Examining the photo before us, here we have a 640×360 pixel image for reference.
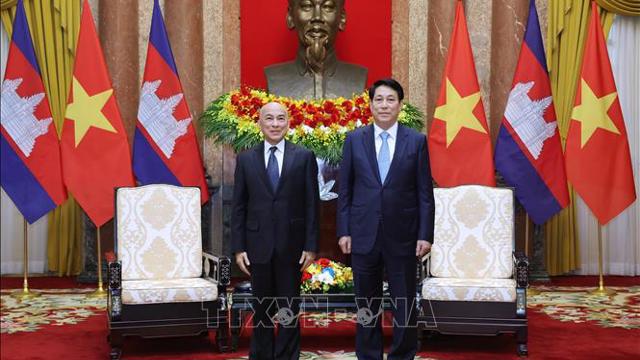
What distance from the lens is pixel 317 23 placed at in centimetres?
801

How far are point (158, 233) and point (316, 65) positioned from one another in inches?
111

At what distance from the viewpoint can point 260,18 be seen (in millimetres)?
9078

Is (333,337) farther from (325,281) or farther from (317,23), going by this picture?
(317,23)

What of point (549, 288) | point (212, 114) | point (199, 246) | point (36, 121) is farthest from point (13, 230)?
point (549, 288)

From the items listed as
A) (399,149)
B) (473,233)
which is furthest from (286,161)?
(473,233)

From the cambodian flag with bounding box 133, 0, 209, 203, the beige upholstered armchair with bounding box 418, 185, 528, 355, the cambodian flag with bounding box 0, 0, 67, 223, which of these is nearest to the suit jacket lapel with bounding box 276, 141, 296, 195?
the beige upholstered armchair with bounding box 418, 185, 528, 355

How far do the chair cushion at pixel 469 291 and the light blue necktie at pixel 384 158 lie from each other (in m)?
1.42

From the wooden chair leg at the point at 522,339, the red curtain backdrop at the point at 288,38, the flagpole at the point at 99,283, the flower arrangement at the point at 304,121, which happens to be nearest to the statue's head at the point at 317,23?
the flower arrangement at the point at 304,121

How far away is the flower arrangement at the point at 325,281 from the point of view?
6.05 metres

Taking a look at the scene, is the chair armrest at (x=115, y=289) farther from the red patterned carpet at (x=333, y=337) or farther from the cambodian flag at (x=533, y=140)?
the cambodian flag at (x=533, y=140)

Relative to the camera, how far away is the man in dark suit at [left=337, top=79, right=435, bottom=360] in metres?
4.46

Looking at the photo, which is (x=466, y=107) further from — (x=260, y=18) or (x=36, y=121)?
(x=36, y=121)

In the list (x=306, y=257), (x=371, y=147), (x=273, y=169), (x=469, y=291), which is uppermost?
(x=371, y=147)

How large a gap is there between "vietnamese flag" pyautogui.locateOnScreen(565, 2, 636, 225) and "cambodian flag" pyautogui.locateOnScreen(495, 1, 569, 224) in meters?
0.20
